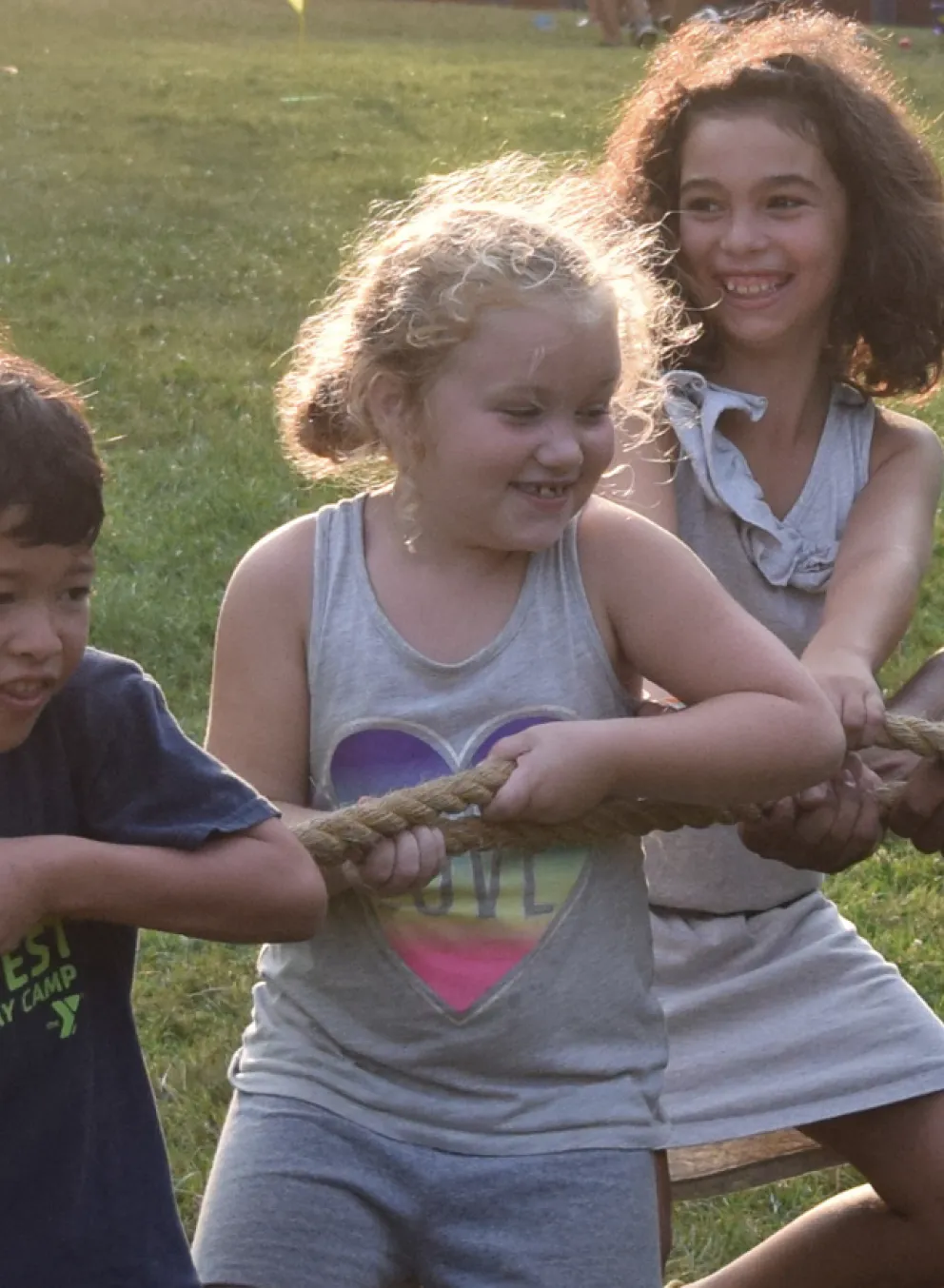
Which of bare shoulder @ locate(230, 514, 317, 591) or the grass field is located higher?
bare shoulder @ locate(230, 514, 317, 591)

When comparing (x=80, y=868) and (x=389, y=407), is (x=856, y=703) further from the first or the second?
(x=80, y=868)

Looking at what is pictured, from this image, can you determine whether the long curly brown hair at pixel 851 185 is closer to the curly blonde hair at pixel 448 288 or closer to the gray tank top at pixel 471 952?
the curly blonde hair at pixel 448 288

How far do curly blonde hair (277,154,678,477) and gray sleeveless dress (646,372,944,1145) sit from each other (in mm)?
305

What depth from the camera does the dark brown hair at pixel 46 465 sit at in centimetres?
183

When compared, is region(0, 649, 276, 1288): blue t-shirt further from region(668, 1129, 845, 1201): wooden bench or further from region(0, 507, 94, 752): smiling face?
region(668, 1129, 845, 1201): wooden bench

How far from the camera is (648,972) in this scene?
2.38m

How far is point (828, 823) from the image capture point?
8.54 ft

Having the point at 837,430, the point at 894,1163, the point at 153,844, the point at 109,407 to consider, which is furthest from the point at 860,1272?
the point at 109,407

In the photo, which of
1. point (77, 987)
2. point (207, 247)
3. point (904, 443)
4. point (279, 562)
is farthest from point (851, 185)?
point (207, 247)

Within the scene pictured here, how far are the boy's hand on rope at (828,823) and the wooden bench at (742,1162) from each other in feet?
1.56

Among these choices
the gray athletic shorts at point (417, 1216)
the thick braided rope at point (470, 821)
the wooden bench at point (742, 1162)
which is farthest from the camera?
the wooden bench at point (742, 1162)

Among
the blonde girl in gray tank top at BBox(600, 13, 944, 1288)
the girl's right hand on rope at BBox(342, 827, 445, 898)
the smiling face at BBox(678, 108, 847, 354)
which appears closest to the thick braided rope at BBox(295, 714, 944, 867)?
the girl's right hand on rope at BBox(342, 827, 445, 898)

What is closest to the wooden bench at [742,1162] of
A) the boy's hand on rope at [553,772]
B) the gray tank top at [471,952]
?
the gray tank top at [471,952]

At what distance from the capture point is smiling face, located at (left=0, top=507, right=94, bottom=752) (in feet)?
6.01
